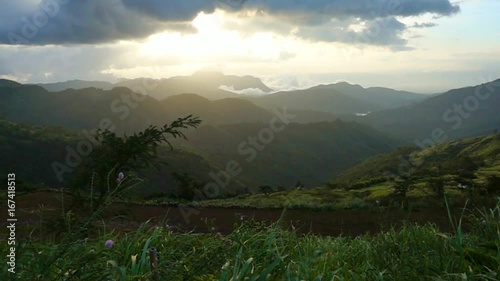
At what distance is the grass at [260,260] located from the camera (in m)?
3.38

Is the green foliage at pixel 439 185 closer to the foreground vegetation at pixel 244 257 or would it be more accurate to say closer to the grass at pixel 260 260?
the foreground vegetation at pixel 244 257

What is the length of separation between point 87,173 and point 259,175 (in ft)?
546

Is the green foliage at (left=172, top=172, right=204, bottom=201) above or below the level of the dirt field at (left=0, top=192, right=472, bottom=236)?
below

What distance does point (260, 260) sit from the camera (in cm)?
485

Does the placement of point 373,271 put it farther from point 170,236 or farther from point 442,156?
point 442,156

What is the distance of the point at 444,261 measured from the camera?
167 inches

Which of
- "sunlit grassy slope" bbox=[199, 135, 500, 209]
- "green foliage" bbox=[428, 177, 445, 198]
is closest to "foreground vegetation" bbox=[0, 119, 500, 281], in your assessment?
"sunlit grassy slope" bbox=[199, 135, 500, 209]

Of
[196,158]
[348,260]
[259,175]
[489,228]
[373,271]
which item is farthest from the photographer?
[259,175]

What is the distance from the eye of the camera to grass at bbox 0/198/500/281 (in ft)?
11.1

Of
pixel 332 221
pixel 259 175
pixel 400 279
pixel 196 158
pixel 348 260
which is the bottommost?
pixel 259 175

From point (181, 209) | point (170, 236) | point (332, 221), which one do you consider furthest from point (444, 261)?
point (181, 209)

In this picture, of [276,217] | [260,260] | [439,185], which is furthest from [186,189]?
[260,260]

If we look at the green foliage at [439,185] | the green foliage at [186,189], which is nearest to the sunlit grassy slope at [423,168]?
the green foliage at [439,185]

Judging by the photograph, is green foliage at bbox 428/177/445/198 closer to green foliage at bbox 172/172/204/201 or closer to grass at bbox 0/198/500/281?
green foliage at bbox 172/172/204/201
